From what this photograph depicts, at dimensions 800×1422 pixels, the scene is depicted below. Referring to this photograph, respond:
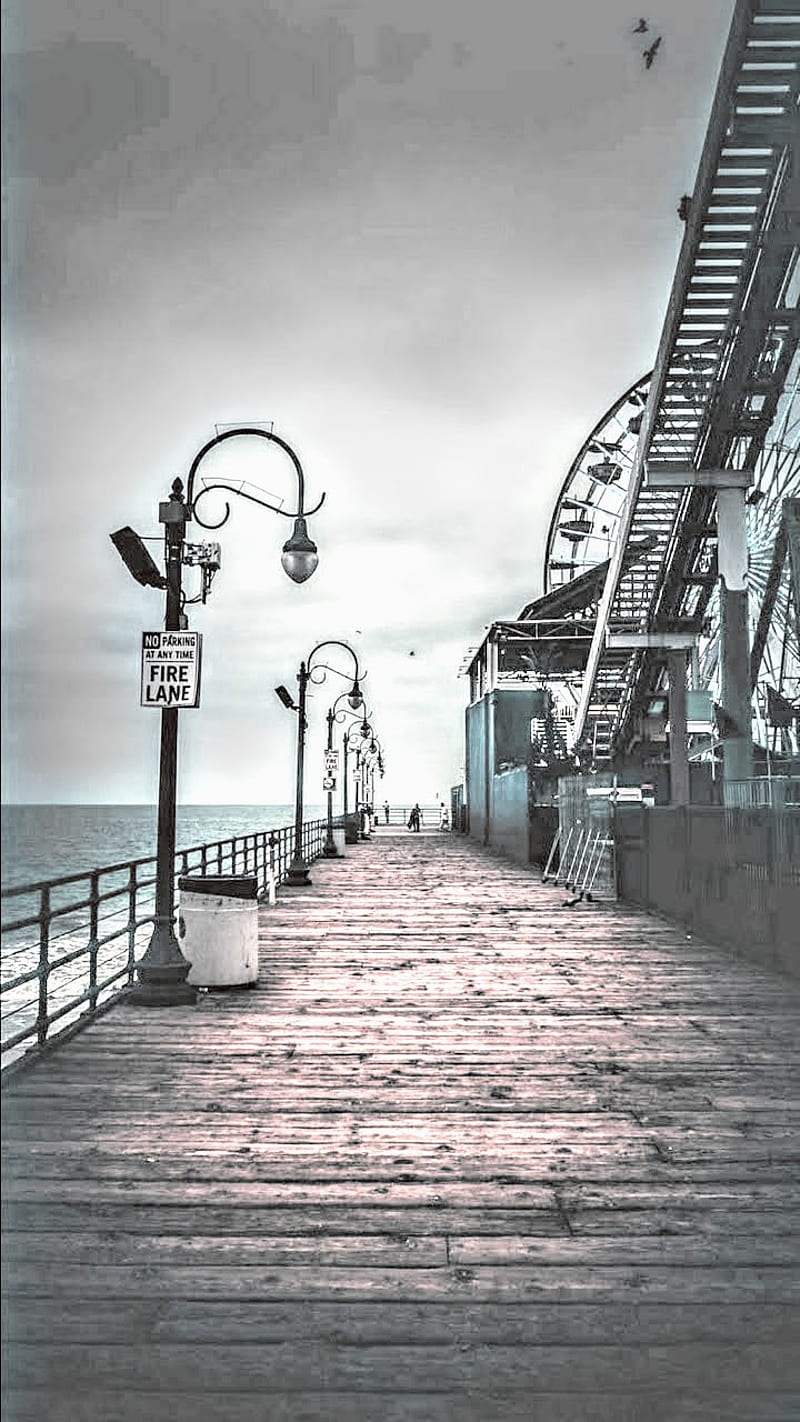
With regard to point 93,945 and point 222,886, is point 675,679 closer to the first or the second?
point 222,886

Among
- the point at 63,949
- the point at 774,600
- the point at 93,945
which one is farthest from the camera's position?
the point at 63,949

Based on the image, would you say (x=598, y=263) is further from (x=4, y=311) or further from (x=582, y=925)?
(x=582, y=925)

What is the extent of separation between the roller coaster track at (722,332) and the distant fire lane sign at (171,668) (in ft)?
33.3

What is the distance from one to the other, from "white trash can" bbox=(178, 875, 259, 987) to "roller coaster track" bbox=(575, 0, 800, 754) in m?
11.2

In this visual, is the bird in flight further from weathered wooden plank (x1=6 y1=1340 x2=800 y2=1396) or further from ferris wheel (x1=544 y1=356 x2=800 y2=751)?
ferris wheel (x1=544 y1=356 x2=800 y2=751)

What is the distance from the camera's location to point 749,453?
2169cm

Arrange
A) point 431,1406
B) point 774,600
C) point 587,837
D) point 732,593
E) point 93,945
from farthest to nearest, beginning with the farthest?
point 774,600 < point 732,593 < point 587,837 < point 93,945 < point 431,1406

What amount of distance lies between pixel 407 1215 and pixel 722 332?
1878cm

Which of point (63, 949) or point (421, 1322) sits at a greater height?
point (421, 1322)

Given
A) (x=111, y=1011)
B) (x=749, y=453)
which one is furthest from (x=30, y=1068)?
(x=749, y=453)

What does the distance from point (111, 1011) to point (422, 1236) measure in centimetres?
537

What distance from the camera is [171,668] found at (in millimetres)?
9453

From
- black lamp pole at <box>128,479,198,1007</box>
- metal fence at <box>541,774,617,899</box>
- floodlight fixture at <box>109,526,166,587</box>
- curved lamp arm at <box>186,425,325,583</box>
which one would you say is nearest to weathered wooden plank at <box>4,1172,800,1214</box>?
black lamp pole at <box>128,479,198,1007</box>

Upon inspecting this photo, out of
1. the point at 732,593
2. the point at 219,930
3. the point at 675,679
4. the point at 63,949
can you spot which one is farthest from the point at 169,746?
the point at 63,949
